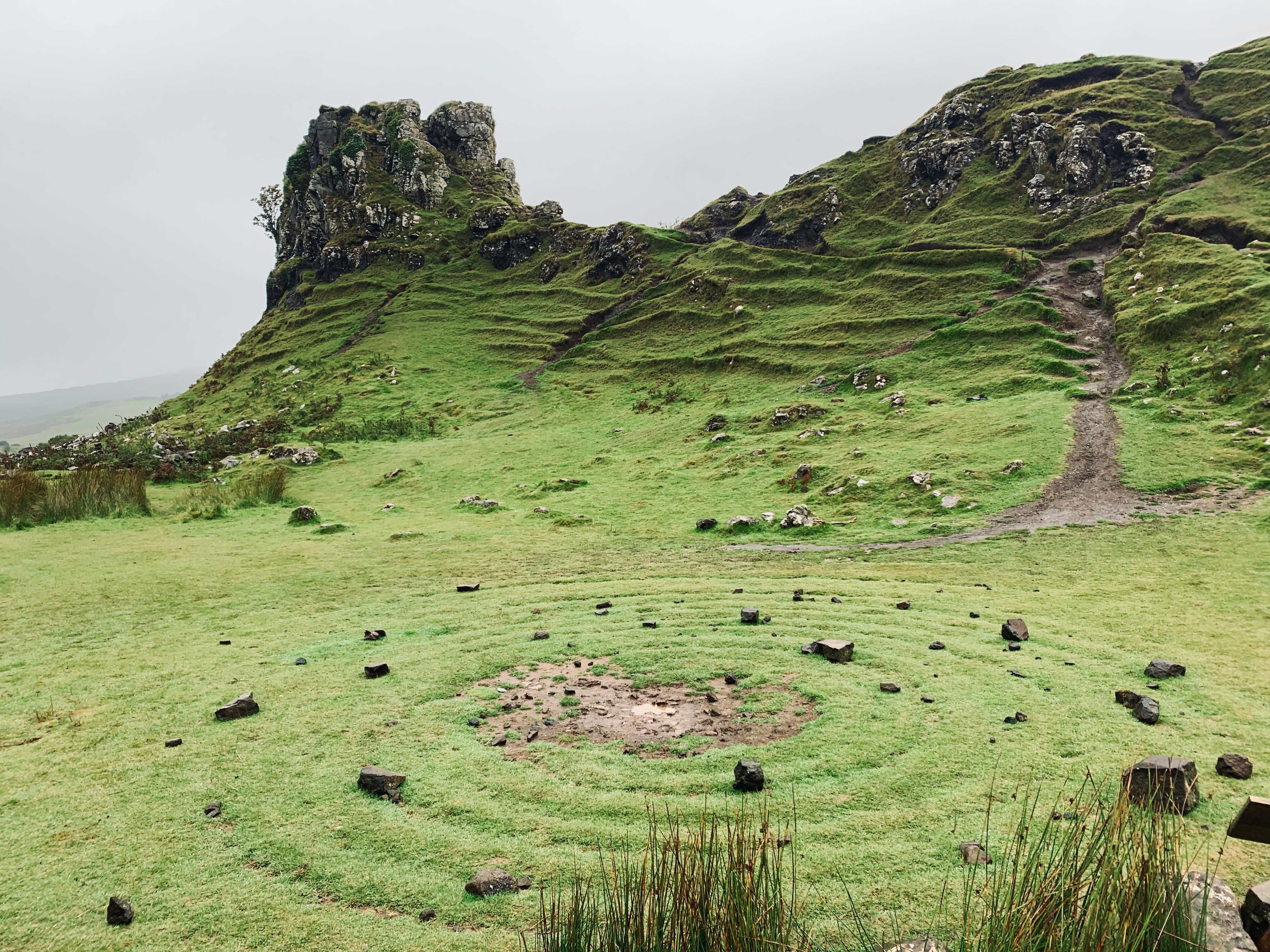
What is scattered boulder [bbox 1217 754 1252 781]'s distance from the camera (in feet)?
21.0

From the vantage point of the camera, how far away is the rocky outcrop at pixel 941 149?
7169 cm

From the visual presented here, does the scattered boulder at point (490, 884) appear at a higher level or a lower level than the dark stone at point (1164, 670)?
higher

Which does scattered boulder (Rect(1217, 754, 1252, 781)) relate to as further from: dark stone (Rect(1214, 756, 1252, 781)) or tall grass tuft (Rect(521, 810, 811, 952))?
tall grass tuft (Rect(521, 810, 811, 952))

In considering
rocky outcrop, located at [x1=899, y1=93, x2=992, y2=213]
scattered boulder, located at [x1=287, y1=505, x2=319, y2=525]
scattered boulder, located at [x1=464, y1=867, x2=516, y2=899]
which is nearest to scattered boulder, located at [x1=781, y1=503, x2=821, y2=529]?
scattered boulder, located at [x1=464, y1=867, x2=516, y2=899]

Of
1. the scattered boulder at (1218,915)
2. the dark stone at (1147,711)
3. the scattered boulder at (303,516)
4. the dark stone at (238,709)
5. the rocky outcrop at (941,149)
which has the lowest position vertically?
the dark stone at (1147,711)

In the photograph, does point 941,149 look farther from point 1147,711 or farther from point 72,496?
point 72,496

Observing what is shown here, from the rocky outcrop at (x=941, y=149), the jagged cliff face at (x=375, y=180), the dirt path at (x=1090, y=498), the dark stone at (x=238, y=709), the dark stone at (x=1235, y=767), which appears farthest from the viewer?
the jagged cliff face at (x=375, y=180)

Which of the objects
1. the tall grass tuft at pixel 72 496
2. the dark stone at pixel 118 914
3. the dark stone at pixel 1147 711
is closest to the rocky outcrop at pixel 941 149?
the tall grass tuft at pixel 72 496

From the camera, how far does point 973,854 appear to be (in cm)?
529

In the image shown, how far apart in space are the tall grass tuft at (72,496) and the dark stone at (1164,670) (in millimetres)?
32685

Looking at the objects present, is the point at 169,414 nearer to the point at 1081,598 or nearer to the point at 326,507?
the point at 326,507

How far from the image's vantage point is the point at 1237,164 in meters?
55.1

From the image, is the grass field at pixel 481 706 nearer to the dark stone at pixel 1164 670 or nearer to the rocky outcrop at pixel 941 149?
the dark stone at pixel 1164 670

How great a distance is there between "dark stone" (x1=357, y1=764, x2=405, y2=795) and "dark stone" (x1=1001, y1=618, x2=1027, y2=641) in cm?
940
